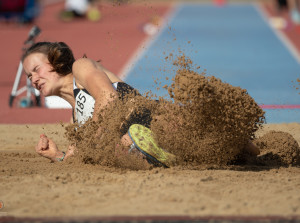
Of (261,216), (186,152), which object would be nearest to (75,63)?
(186,152)

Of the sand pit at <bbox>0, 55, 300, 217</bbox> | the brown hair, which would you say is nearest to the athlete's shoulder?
the brown hair

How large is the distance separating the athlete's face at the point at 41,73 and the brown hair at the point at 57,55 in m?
0.05

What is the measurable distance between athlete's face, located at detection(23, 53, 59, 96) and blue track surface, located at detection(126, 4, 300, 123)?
0.99 meters

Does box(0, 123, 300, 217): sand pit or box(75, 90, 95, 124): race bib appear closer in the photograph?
box(0, 123, 300, 217): sand pit

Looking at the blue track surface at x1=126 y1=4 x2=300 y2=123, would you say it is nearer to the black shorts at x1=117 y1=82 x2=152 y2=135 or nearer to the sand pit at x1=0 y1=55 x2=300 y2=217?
the black shorts at x1=117 y1=82 x2=152 y2=135

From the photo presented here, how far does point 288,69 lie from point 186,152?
8.01 m

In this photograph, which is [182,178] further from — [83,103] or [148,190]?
[83,103]

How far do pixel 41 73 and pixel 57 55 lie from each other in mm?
217

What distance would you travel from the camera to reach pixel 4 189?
3.89 m

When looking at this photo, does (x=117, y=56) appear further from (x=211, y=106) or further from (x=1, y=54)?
(x=211, y=106)

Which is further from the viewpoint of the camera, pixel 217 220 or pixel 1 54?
pixel 1 54

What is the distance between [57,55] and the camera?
4.72 m

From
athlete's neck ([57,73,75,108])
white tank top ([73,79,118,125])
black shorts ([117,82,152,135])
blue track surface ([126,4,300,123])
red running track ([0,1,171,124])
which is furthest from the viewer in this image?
blue track surface ([126,4,300,123])

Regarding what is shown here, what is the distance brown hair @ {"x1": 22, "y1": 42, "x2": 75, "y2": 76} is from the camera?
4730mm
